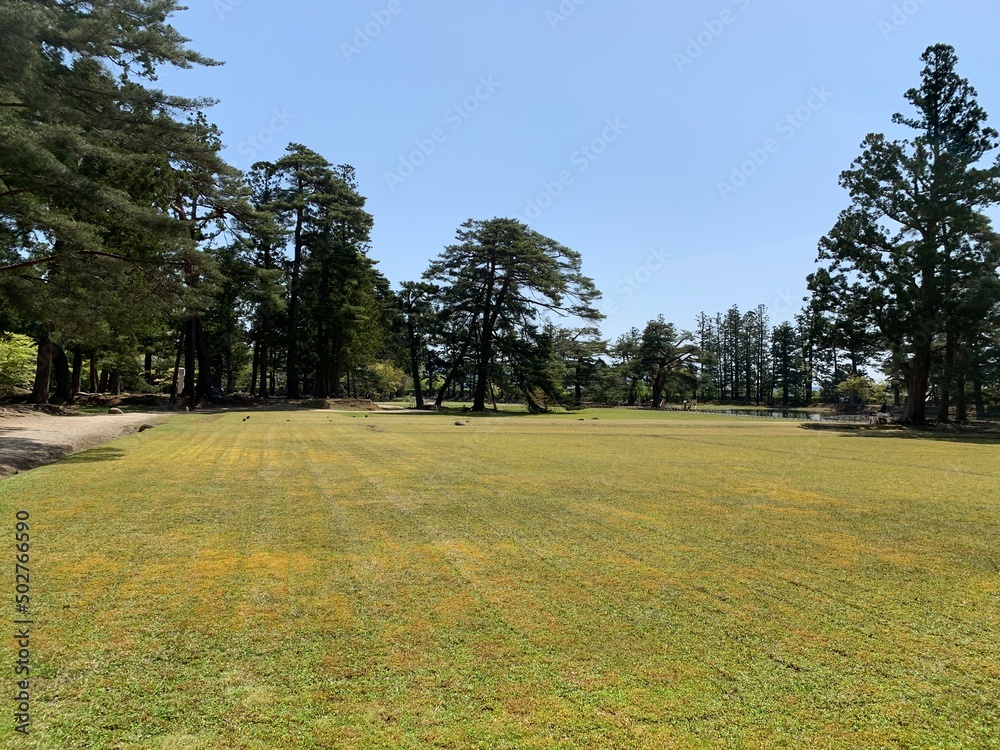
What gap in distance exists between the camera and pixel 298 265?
42719 millimetres

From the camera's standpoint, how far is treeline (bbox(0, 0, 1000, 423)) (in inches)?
504

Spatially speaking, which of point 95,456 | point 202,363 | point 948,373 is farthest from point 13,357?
point 948,373

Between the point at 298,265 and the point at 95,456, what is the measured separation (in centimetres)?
3347

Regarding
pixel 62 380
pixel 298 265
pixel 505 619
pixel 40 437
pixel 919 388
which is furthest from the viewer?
Result: pixel 298 265

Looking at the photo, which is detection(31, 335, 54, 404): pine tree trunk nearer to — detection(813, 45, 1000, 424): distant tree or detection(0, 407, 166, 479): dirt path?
detection(0, 407, 166, 479): dirt path

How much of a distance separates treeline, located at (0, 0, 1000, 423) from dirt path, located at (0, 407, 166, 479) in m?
2.87

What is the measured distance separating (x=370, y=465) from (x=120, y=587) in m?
6.72

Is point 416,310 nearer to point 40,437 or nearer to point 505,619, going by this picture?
point 40,437

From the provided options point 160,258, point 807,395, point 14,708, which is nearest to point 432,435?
point 160,258

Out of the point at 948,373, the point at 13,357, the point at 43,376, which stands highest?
the point at 948,373

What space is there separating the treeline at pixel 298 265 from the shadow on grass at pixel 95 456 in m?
3.86

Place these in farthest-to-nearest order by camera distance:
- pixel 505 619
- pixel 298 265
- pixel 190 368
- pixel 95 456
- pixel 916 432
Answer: pixel 298 265 < pixel 190 368 < pixel 916 432 < pixel 95 456 < pixel 505 619

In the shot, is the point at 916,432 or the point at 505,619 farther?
the point at 916,432

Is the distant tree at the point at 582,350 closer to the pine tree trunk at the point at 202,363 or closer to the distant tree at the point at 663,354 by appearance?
the distant tree at the point at 663,354
